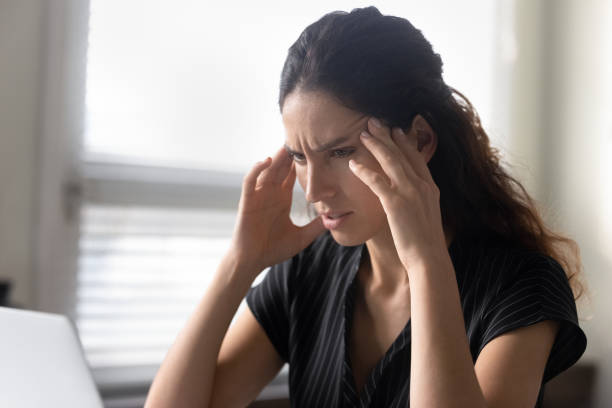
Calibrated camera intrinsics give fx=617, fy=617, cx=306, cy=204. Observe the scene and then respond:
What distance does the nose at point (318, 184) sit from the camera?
1.08 metres

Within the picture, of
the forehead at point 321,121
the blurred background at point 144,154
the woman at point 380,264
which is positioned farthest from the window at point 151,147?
the forehead at point 321,121

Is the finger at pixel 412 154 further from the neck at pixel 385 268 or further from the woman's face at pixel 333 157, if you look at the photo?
the neck at pixel 385 268

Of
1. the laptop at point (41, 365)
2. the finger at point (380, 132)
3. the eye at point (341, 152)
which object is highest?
the finger at point (380, 132)

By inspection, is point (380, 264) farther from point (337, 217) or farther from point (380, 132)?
point (380, 132)

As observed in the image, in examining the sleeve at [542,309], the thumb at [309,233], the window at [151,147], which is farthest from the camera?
the window at [151,147]

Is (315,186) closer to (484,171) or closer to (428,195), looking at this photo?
(428,195)

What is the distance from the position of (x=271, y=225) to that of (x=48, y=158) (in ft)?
2.81

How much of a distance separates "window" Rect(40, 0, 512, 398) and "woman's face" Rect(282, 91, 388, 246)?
978 mm

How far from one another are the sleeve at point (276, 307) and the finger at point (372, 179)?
1.36 ft

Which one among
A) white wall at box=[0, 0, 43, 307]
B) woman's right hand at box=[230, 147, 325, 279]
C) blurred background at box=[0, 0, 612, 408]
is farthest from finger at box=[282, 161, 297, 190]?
white wall at box=[0, 0, 43, 307]

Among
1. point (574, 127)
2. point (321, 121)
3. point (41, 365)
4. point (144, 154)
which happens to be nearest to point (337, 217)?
point (321, 121)

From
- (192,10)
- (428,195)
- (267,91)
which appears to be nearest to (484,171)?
(428,195)

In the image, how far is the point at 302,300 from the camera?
1.37 m

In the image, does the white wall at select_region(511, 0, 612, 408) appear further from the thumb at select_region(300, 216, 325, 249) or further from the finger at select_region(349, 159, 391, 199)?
the finger at select_region(349, 159, 391, 199)
